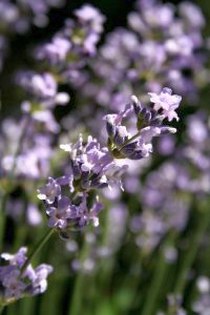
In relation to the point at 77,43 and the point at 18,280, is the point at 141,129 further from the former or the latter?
the point at 77,43

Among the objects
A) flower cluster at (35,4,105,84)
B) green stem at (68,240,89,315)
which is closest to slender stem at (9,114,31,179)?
flower cluster at (35,4,105,84)

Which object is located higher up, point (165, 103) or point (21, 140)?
point (21, 140)

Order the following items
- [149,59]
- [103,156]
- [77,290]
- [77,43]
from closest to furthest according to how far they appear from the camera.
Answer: [103,156], [77,43], [149,59], [77,290]

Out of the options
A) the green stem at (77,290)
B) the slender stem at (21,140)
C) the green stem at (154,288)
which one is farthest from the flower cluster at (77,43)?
the green stem at (154,288)

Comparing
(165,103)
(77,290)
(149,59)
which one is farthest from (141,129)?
(77,290)

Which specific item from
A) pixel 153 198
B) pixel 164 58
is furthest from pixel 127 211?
pixel 164 58

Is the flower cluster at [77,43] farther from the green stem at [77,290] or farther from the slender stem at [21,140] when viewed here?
the green stem at [77,290]

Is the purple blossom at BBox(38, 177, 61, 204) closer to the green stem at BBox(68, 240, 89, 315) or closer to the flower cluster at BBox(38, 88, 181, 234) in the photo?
the flower cluster at BBox(38, 88, 181, 234)

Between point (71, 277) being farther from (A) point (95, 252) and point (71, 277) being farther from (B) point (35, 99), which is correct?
(B) point (35, 99)
